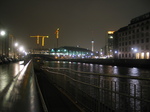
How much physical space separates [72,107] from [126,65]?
55.6 m

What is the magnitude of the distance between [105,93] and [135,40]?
3065 inches

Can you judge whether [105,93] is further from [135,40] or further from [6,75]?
[135,40]

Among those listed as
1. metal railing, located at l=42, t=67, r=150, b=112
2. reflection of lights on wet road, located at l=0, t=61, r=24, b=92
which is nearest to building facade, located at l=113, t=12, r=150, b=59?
reflection of lights on wet road, located at l=0, t=61, r=24, b=92

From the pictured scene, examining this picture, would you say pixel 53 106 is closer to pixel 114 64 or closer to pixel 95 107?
pixel 95 107

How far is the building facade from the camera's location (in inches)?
2884

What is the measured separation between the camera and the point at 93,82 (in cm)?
765

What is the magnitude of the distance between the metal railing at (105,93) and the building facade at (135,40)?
6676 cm

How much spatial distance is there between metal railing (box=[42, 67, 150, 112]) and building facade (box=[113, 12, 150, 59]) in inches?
2628

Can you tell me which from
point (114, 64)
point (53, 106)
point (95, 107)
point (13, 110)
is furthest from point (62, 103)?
→ point (114, 64)

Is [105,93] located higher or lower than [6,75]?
higher

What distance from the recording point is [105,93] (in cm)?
777

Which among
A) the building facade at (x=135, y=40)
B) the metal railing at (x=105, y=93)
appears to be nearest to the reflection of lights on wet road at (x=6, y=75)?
the metal railing at (x=105, y=93)

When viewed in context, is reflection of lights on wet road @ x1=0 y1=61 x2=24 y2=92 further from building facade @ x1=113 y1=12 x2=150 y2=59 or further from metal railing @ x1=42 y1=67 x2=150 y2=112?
building facade @ x1=113 y1=12 x2=150 y2=59

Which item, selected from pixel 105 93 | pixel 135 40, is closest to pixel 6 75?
pixel 105 93
